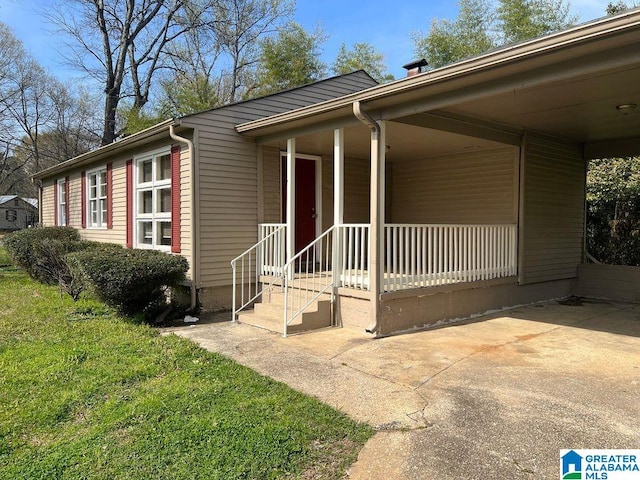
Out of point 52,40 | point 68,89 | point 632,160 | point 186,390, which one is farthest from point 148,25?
point 186,390

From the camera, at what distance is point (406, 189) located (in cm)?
943

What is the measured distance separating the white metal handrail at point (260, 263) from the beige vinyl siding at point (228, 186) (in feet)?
0.66

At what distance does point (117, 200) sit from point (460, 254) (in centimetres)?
683

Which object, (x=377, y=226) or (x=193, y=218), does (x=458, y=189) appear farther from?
(x=193, y=218)

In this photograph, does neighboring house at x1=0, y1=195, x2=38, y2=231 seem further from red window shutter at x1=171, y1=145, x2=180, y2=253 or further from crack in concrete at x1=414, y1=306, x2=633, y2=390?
crack in concrete at x1=414, y1=306, x2=633, y2=390

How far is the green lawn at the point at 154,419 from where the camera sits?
107 inches

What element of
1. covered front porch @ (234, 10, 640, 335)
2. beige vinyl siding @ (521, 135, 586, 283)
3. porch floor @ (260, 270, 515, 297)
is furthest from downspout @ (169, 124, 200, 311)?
beige vinyl siding @ (521, 135, 586, 283)

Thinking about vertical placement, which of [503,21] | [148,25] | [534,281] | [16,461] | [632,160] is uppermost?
[148,25]

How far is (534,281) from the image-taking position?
7863 millimetres

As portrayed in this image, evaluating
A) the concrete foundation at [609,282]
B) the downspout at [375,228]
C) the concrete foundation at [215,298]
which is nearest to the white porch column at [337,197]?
the downspout at [375,228]

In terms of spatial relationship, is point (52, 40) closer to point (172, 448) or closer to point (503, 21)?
point (503, 21)

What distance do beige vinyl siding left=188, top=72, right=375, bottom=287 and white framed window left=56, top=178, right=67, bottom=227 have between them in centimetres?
783

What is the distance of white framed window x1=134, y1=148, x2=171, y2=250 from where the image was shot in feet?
26.4

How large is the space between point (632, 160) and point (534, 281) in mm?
4714
